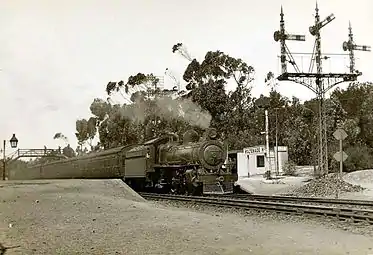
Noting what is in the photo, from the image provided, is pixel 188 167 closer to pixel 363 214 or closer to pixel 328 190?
pixel 328 190

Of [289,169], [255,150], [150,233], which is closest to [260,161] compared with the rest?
[255,150]

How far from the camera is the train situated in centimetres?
2498

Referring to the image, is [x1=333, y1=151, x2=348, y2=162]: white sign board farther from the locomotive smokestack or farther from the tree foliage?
the tree foliage

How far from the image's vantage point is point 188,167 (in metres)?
25.6

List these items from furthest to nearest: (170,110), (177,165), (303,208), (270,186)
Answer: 1. (170,110)
2. (270,186)
3. (177,165)
4. (303,208)

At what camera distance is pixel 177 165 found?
26156 millimetres

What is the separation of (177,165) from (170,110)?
29.5 meters

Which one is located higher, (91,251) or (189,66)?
(189,66)

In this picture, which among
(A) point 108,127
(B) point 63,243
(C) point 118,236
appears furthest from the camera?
(A) point 108,127

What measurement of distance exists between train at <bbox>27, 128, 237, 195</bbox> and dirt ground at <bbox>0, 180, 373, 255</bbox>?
257 inches

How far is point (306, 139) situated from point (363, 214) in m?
45.0

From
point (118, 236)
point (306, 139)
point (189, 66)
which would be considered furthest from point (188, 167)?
point (306, 139)

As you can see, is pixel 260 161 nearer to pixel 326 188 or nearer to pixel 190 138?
pixel 326 188

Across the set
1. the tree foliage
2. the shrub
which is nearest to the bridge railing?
the tree foliage
